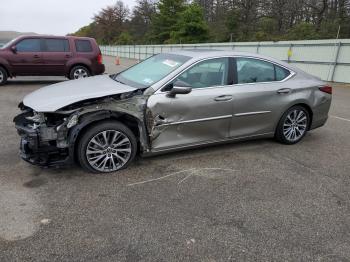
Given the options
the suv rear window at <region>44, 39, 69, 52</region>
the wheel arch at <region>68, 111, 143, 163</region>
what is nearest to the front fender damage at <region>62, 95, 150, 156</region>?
the wheel arch at <region>68, 111, 143, 163</region>

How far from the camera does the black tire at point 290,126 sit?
5165 mm

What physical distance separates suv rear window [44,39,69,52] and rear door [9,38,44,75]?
26 cm

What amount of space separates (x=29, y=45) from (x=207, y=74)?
882cm

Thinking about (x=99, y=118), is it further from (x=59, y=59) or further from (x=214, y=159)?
(x=59, y=59)

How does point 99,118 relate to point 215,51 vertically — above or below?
below

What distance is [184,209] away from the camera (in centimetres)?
329

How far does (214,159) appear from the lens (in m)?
4.62

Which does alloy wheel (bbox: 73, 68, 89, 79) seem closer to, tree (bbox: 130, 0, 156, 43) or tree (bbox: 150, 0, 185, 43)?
tree (bbox: 150, 0, 185, 43)

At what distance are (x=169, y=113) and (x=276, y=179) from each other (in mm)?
1597

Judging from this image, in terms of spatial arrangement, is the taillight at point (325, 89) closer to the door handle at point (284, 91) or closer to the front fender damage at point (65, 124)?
the door handle at point (284, 91)

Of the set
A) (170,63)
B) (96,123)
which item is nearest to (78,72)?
(170,63)

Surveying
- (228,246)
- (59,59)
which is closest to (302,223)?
(228,246)

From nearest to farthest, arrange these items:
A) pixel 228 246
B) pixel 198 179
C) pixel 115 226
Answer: pixel 228 246 → pixel 115 226 → pixel 198 179

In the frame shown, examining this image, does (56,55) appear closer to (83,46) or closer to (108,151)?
(83,46)
